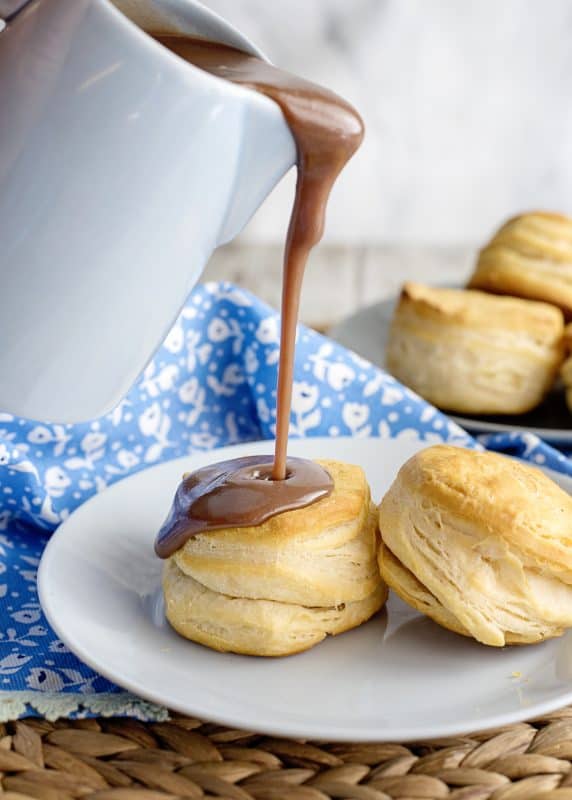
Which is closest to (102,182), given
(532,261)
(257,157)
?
(257,157)

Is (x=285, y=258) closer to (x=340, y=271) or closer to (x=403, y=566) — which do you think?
(x=403, y=566)

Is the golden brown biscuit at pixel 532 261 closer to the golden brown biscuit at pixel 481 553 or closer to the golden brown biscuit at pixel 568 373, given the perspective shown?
the golden brown biscuit at pixel 568 373

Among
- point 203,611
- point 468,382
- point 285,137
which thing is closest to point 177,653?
point 203,611

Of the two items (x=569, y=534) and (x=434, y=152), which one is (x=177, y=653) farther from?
(x=434, y=152)

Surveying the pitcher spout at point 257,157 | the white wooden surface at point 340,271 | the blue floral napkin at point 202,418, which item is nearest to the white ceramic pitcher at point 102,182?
the pitcher spout at point 257,157

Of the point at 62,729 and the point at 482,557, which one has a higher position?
the point at 482,557

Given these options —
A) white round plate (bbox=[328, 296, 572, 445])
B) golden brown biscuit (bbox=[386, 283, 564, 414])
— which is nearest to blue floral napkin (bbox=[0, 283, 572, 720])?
white round plate (bbox=[328, 296, 572, 445])
